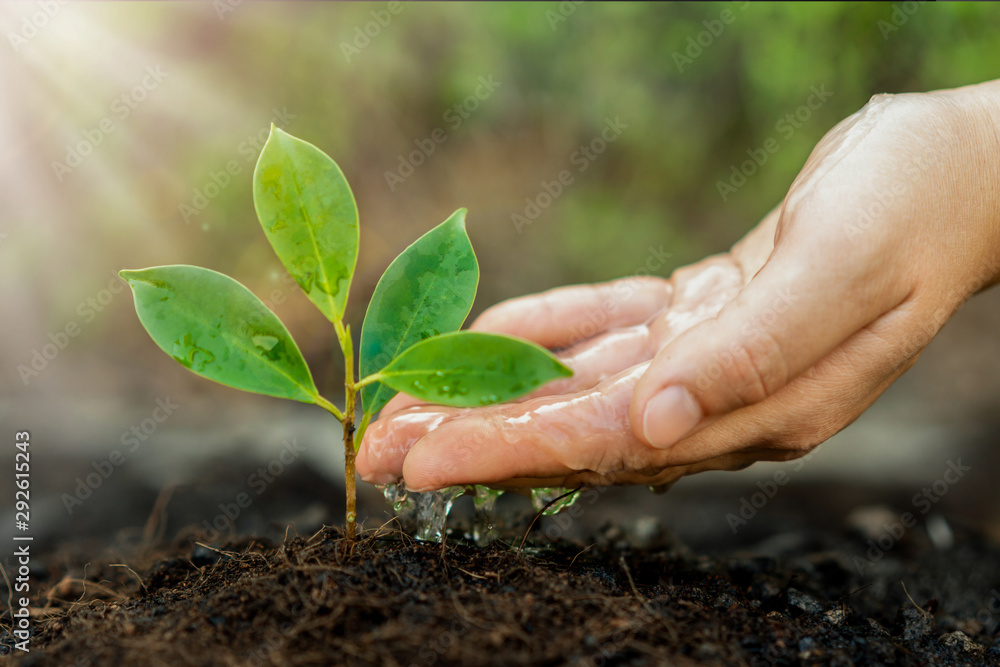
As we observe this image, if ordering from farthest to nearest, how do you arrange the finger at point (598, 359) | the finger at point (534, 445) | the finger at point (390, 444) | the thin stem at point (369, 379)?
the finger at point (598, 359), the finger at point (390, 444), the finger at point (534, 445), the thin stem at point (369, 379)

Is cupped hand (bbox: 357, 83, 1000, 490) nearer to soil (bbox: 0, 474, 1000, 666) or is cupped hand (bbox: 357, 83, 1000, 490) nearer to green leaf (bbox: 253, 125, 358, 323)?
soil (bbox: 0, 474, 1000, 666)

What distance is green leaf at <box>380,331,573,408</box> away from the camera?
2.21ft

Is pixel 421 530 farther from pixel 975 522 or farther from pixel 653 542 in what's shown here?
pixel 975 522

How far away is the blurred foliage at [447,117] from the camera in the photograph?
2301mm

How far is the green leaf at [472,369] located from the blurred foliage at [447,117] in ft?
6.41

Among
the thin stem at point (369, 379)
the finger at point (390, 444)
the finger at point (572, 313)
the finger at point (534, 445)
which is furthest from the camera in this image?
the finger at point (572, 313)

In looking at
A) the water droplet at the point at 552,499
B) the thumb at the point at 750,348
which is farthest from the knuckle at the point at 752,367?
the water droplet at the point at 552,499

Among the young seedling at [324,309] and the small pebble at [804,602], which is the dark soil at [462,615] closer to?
the small pebble at [804,602]

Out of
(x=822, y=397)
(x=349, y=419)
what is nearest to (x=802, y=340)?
(x=822, y=397)

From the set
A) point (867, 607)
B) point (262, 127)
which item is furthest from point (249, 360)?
point (262, 127)

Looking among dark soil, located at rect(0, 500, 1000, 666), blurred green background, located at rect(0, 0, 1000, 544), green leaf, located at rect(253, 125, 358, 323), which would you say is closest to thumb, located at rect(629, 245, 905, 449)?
dark soil, located at rect(0, 500, 1000, 666)

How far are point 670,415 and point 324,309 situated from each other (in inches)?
19.0

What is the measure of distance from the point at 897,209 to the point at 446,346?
2.34 ft

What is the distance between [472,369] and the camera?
71cm
